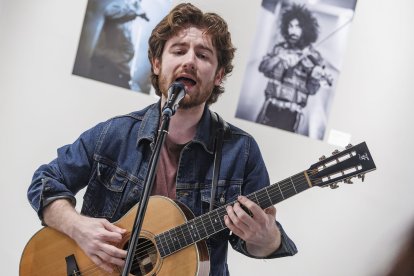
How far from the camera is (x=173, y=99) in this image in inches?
56.3

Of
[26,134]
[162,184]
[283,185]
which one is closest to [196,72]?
[162,184]

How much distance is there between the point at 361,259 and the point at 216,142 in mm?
828

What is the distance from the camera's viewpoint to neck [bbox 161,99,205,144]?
1.98m

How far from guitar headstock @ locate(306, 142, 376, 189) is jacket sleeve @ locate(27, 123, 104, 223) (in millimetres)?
895

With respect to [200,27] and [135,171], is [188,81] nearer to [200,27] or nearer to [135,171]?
[200,27]

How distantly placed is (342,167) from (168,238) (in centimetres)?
64

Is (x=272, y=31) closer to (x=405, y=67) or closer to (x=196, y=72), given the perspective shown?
(x=196, y=72)

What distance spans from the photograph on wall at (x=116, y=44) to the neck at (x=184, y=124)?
0.27m

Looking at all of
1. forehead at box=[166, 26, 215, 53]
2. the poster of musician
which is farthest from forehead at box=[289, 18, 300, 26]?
forehead at box=[166, 26, 215, 53]

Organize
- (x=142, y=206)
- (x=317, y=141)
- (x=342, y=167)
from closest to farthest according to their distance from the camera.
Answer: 1. (x=142, y=206)
2. (x=342, y=167)
3. (x=317, y=141)

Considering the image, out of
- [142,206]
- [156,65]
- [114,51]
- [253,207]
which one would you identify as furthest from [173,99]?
[114,51]

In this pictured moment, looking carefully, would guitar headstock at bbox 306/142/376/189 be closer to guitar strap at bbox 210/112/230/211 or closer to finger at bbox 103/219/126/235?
guitar strap at bbox 210/112/230/211

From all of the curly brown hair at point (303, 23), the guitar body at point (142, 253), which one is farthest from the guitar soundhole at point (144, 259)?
the curly brown hair at point (303, 23)

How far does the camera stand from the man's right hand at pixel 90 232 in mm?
1715
